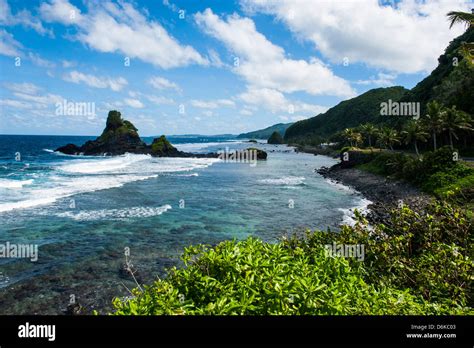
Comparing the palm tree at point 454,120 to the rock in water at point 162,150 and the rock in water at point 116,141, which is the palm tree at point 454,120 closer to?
the rock in water at point 162,150

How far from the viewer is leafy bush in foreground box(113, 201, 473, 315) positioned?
4531mm

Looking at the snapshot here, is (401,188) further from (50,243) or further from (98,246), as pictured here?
(50,243)

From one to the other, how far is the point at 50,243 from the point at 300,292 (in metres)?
22.1

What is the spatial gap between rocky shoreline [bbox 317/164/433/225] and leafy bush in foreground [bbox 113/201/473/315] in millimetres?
16656

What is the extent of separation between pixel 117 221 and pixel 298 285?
2563 cm

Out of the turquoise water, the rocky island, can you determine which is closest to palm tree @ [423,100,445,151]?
the turquoise water

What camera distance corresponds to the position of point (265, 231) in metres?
26.0

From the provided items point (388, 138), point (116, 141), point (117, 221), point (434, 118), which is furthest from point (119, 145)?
point (434, 118)

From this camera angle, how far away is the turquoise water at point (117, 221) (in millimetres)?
15969

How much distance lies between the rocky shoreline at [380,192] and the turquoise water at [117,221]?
8.66ft

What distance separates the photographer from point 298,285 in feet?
15.6

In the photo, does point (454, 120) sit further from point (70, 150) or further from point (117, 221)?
point (70, 150)

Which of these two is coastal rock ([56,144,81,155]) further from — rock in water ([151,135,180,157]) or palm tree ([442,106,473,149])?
palm tree ([442,106,473,149])

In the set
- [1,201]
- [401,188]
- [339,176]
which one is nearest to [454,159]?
[401,188]
